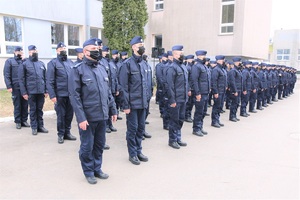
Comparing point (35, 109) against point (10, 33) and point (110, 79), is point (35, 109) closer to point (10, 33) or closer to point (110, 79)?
point (110, 79)

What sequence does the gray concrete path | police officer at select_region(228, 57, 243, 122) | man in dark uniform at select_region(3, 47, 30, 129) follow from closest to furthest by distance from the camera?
the gray concrete path < man in dark uniform at select_region(3, 47, 30, 129) < police officer at select_region(228, 57, 243, 122)

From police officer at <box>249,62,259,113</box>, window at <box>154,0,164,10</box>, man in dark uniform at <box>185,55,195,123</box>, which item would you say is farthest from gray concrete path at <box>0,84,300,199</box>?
window at <box>154,0,164,10</box>

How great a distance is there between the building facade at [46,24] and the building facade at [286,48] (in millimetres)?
49171

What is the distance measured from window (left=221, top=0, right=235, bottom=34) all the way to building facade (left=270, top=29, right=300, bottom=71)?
4225cm

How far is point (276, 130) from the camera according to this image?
7.62 meters

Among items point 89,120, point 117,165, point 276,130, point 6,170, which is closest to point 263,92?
point 276,130

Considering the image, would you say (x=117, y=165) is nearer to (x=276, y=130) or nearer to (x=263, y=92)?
(x=276, y=130)

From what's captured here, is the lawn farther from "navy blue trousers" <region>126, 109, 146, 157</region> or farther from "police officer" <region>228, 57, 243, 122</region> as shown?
"police officer" <region>228, 57, 243, 122</region>

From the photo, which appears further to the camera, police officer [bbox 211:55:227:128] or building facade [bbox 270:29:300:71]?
building facade [bbox 270:29:300:71]

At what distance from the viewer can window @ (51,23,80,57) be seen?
13.3 meters

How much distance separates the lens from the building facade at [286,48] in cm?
5281

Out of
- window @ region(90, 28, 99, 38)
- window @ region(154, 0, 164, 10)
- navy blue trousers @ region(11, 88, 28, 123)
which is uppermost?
window @ region(154, 0, 164, 10)

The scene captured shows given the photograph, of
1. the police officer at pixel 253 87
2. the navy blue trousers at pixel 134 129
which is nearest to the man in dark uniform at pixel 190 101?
the police officer at pixel 253 87

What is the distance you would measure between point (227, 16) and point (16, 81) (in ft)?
47.1
